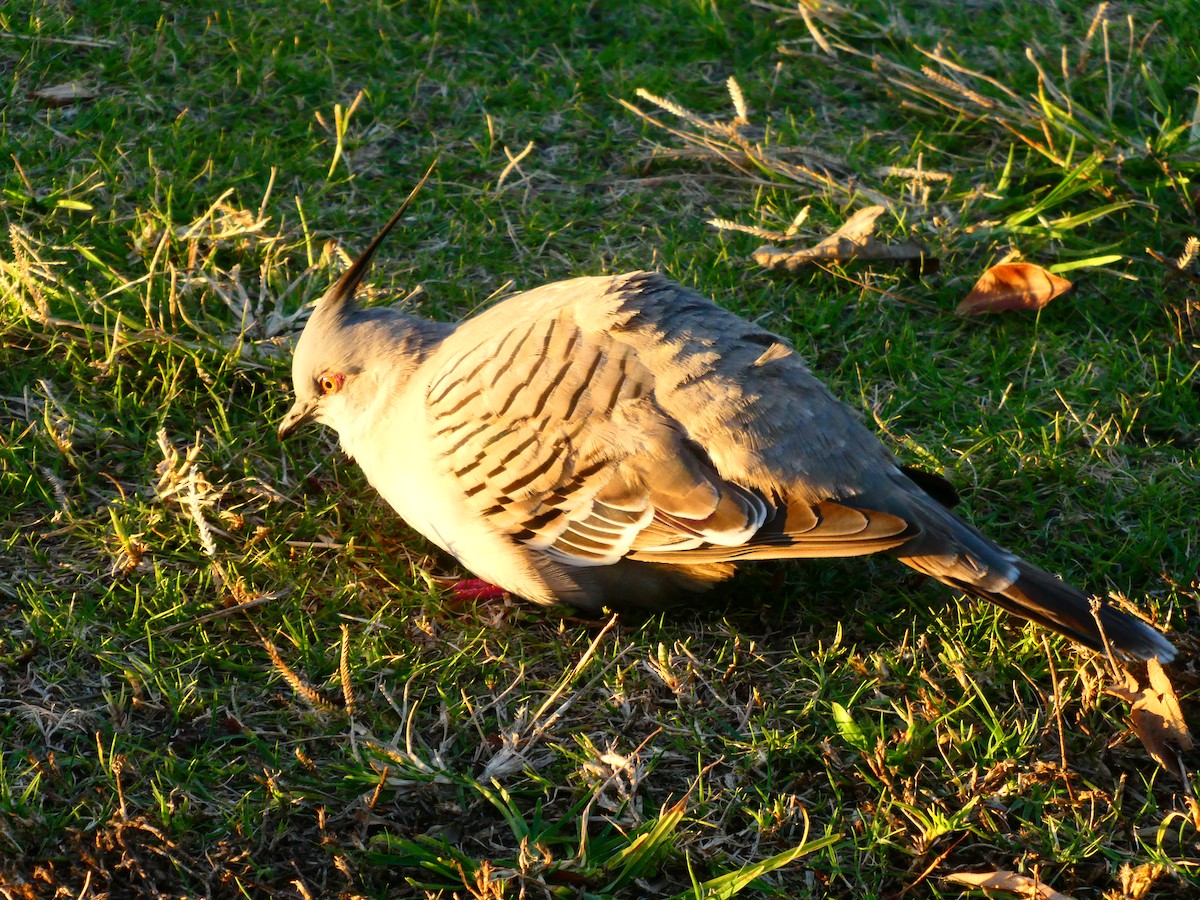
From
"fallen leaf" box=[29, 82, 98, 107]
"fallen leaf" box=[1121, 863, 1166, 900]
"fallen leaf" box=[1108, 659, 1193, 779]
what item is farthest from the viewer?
"fallen leaf" box=[29, 82, 98, 107]

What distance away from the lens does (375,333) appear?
4.11 meters

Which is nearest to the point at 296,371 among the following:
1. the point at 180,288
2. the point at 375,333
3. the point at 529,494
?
the point at 375,333

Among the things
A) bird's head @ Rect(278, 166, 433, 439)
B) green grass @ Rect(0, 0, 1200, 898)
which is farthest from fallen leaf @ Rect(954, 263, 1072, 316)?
bird's head @ Rect(278, 166, 433, 439)

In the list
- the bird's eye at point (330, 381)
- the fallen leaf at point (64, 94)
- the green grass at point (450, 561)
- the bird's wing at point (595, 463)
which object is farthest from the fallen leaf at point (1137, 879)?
the fallen leaf at point (64, 94)

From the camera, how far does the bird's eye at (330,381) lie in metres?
4.07

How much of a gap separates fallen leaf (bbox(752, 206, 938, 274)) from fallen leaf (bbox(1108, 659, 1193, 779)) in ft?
7.21

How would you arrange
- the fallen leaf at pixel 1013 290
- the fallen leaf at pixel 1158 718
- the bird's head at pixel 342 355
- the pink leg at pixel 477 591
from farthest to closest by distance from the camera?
the fallen leaf at pixel 1013 290 → the bird's head at pixel 342 355 → the pink leg at pixel 477 591 → the fallen leaf at pixel 1158 718

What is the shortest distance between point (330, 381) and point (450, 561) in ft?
2.37

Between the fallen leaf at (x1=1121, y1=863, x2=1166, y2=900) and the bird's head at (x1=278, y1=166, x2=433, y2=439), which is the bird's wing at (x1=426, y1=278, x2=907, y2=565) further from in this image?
the fallen leaf at (x1=1121, y1=863, x2=1166, y2=900)

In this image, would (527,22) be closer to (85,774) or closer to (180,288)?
(180,288)

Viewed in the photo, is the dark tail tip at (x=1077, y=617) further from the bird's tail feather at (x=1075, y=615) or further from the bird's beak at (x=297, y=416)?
the bird's beak at (x=297, y=416)

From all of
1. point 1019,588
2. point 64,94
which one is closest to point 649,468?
point 1019,588

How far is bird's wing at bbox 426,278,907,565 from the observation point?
3.42 meters

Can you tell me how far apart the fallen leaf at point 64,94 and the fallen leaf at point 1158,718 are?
485cm
